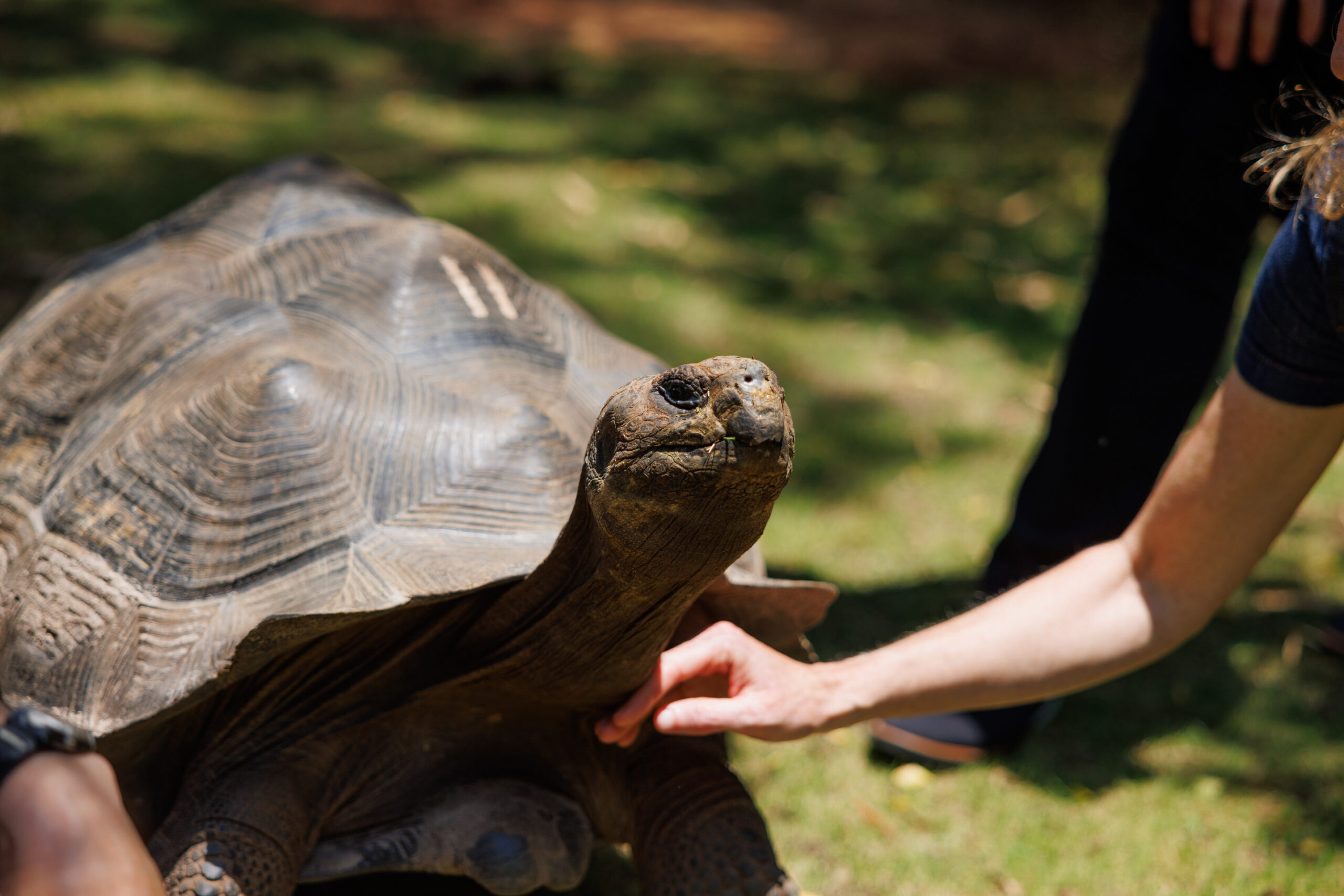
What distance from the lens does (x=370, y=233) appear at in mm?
2109

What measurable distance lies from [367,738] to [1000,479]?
2409mm

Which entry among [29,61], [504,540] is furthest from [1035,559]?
[29,61]

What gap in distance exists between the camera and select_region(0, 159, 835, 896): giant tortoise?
157 cm

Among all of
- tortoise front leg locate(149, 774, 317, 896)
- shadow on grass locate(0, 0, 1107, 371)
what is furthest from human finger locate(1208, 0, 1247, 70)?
shadow on grass locate(0, 0, 1107, 371)

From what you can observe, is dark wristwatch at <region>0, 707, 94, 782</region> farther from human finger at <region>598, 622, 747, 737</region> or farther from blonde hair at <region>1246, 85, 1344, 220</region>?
blonde hair at <region>1246, 85, 1344, 220</region>

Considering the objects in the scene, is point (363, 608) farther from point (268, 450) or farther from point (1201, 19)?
point (1201, 19)

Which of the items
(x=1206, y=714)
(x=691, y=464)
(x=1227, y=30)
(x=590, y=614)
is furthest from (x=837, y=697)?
(x=1206, y=714)

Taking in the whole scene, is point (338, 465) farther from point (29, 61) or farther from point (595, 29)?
point (595, 29)

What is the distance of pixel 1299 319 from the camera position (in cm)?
156

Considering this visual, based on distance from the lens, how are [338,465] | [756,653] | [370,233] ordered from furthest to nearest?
[370,233], [338,465], [756,653]

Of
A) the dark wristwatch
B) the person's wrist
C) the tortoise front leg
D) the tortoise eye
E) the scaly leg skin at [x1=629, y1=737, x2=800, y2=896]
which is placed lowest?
the scaly leg skin at [x1=629, y1=737, x2=800, y2=896]

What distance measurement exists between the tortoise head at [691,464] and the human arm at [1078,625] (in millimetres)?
331

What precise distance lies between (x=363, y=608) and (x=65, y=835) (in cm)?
53

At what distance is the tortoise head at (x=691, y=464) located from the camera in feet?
3.91
